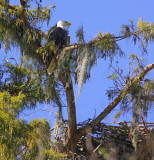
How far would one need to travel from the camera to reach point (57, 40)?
634 cm

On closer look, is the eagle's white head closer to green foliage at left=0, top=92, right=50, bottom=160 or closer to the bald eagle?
the bald eagle

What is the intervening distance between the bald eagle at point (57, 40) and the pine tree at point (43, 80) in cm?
9

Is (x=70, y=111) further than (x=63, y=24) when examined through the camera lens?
No

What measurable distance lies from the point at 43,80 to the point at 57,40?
31.9 inches

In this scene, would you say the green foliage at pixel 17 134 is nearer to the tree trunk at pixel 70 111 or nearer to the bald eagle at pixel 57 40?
the tree trunk at pixel 70 111

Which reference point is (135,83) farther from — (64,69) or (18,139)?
(18,139)

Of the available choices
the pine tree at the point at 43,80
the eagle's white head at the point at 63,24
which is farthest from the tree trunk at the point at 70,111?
the eagle's white head at the point at 63,24

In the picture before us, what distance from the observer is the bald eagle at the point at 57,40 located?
5520 millimetres

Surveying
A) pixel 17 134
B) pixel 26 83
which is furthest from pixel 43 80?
pixel 17 134

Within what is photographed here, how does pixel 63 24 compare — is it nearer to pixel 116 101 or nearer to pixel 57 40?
pixel 57 40

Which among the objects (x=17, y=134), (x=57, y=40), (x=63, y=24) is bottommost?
(x=17, y=134)

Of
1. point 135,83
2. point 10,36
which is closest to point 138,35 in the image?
point 135,83

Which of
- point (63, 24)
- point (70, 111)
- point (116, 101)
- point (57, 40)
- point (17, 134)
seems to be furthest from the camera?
point (63, 24)

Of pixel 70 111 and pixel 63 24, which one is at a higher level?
pixel 63 24
